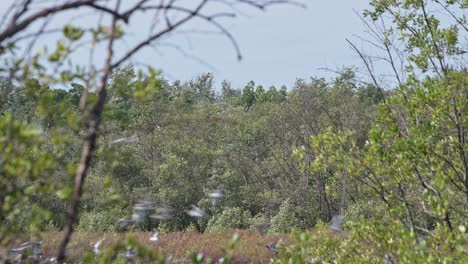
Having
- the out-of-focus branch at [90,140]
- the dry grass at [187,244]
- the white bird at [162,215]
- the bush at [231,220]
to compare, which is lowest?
the bush at [231,220]

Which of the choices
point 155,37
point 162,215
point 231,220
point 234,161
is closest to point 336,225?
point 162,215

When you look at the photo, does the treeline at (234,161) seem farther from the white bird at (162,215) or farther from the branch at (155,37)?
the branch at (155,37)

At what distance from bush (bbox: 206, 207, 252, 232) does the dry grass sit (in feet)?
14.3

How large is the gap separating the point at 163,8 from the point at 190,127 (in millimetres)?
22598

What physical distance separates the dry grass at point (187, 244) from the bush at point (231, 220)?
14.3 ft

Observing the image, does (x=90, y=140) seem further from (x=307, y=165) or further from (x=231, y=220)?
(x=231, y=220)

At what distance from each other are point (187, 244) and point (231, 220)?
6.04 m

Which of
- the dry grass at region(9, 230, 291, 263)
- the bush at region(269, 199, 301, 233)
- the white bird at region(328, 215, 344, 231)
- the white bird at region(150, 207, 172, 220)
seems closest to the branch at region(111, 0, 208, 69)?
the white bird at region(150, 207, 172, 220)

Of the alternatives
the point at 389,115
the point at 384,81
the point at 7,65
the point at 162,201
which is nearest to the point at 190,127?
the point at 162,201

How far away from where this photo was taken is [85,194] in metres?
2.17

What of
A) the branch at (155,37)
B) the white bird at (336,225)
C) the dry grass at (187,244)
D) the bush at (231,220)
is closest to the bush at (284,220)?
the bush at (231,220)

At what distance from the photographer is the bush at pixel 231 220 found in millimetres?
19533

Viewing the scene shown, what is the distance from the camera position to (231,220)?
64.9ft

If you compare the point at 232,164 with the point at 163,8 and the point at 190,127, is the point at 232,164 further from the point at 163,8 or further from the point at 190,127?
the point at 163,8
